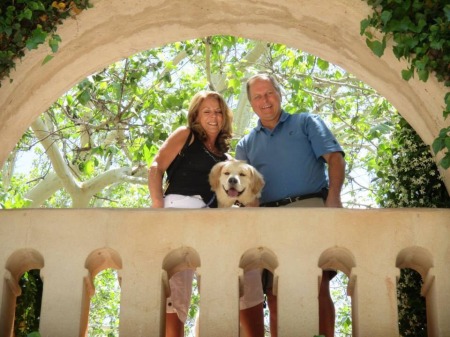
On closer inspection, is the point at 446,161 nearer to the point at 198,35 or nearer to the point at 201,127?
the point at 198,35

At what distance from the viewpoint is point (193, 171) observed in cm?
677

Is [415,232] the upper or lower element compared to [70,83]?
lower

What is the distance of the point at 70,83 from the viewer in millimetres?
5887

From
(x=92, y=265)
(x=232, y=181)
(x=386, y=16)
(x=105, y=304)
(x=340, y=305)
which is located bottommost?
(x=92, y=265)

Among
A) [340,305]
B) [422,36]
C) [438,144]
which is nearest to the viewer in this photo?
[438,144]

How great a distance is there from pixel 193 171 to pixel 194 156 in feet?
0.40

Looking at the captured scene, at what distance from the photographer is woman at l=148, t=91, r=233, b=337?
6.59m

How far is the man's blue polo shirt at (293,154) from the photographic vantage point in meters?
6.50

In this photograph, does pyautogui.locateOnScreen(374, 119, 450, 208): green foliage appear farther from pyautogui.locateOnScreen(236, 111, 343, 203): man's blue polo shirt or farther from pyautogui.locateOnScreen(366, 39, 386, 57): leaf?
pyautogui.locateOnScreen(366, 39, 386, 57): leaf

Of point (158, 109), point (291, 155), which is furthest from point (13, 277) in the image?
point (158, 109)

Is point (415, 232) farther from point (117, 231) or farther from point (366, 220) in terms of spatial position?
point (117, 231)

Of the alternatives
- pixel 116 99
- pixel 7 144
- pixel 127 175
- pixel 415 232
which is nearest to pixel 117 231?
pixel 7 144

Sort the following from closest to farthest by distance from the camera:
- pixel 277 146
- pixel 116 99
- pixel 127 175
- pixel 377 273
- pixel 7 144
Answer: pixel 377 273, pixel 7 144, pixel 277 146, pixel 116 99, pixel 127 175

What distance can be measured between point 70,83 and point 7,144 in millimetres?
620
